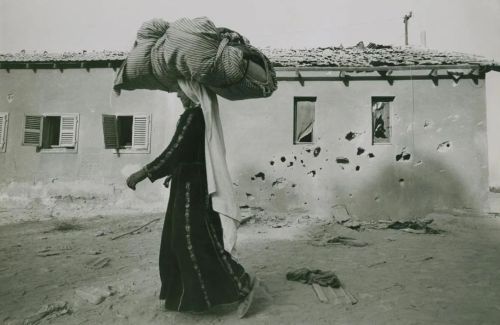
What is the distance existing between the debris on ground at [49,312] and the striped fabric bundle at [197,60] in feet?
5.42

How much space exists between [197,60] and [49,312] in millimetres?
2056

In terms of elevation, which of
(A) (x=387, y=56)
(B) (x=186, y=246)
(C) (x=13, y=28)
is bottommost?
(B) (x=186, y=246)

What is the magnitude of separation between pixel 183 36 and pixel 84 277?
276 centimetres

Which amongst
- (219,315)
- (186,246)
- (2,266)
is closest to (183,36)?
(186,246)

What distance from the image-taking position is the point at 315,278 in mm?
3070

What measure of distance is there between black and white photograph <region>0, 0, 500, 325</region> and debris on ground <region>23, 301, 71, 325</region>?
0.03 feet

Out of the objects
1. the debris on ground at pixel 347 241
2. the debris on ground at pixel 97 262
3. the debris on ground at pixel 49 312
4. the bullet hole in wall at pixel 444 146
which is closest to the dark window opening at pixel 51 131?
the debris on ground at pixel 97 262

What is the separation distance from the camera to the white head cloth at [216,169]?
82.6 inches

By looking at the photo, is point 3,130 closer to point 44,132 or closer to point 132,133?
point 44,132

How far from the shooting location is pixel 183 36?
1996 mm

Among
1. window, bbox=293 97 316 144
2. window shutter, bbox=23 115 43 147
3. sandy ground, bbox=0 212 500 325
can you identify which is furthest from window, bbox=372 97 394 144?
window shutter, bbox=23 115 43 147

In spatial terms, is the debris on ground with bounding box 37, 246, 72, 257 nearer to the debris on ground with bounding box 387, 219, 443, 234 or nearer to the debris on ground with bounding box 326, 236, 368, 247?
the debris on ground with bounding box 326, 236, 368, 247

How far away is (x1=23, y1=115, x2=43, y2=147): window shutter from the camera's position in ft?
29.3

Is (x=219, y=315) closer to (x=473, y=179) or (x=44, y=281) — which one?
(x=44, y=281)
